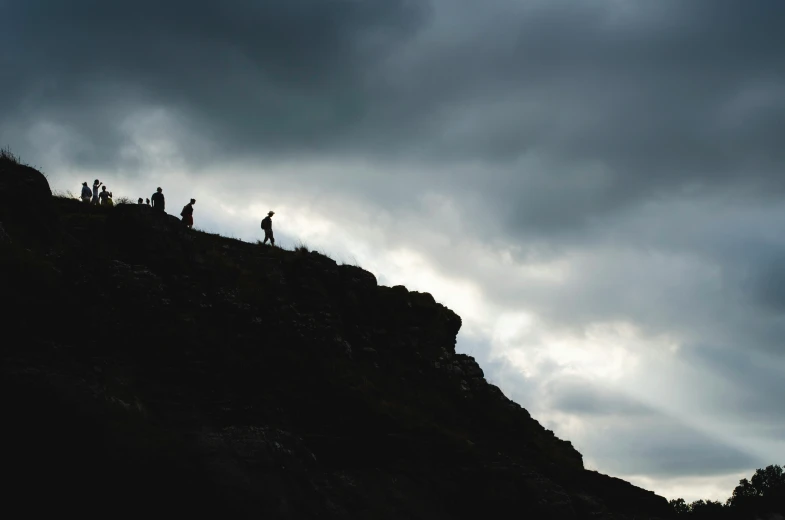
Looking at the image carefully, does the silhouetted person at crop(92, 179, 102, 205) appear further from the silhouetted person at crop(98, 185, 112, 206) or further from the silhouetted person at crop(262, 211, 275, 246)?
the silhouetted person at crop(262, 211, 275, 246)

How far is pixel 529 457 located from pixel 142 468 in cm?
2022

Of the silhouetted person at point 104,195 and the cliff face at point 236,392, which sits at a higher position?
the silhouetted person at point 104,195

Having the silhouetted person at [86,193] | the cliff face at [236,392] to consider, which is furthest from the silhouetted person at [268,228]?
the silhouetted person at [86,193]

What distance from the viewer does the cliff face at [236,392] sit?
68.9ft

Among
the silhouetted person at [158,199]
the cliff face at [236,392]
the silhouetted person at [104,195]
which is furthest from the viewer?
the silhouetted person at [104,195]

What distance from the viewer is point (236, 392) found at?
28062 millimetres

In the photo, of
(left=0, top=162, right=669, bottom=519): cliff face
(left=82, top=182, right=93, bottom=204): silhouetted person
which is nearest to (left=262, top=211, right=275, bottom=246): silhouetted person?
(left=0, top=162, right=669, bottom=519): cliff face

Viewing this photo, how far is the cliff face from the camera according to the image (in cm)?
2100

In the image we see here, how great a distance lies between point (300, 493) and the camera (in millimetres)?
23359

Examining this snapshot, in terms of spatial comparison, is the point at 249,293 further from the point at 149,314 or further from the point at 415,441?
the point at 415,441

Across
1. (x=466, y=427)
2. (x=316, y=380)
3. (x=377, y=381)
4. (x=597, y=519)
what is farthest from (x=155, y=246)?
(x=597, y=519)

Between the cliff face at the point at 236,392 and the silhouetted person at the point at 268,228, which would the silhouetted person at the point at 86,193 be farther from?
the silhouetted person at the point at 268,228

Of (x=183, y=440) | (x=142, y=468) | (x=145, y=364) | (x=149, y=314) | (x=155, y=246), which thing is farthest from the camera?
(x=155, y=246)

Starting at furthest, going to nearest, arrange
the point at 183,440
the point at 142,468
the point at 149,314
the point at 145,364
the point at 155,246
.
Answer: the point at 155,246
the point at 149,314
the point at 145,364
the point at 183,440
the point at 142,468
